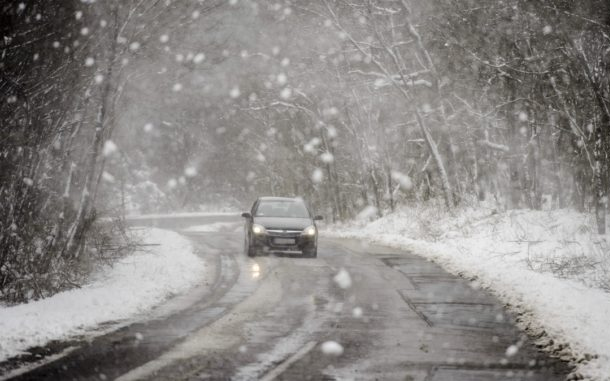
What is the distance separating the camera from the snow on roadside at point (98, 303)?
7.61 meters

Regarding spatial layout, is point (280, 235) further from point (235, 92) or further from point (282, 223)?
point (235, 92)

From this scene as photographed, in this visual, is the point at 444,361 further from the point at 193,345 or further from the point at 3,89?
the point at 3,89

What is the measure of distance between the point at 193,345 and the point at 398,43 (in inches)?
912

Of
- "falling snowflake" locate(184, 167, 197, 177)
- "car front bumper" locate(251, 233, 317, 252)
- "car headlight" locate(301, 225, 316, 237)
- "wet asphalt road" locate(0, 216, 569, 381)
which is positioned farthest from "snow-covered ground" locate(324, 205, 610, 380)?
"falling snowflake" locate(184, 167, 197, 177)

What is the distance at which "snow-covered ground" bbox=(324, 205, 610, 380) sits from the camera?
314 inches

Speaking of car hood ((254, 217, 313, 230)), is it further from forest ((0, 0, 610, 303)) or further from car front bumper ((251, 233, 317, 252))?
forest ((0, 0, 610, 303))

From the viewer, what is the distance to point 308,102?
124 feet

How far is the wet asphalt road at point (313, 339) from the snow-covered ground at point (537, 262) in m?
0.45

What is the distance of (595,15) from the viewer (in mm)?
16969

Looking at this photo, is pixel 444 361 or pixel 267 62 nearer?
pixel 444 361

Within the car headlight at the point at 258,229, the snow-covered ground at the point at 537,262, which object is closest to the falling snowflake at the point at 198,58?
the car headlight at the point at 258,229

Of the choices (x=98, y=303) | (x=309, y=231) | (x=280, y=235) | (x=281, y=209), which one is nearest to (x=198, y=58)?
(x=280, y=235)

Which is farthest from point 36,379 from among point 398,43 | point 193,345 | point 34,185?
point 398,43

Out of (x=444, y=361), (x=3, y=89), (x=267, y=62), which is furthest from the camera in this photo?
(x=267, y=62)
